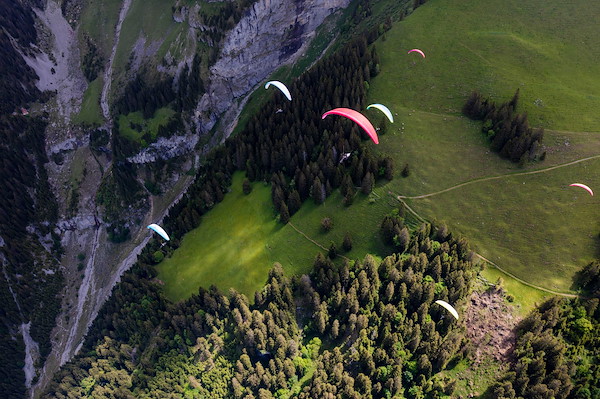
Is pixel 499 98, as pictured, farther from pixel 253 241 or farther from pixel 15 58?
pixel 15 58

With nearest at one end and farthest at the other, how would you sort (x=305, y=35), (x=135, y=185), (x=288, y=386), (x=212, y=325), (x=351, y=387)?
(x=351, y=387) < (x=288, y=386) < (x=212, y=325) < (x=135, y=185) < (x=305, y=35)

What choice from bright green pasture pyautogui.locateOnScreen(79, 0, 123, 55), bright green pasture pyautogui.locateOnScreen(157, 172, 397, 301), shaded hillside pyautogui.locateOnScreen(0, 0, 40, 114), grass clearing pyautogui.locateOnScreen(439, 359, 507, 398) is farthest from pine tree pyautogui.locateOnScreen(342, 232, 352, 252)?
shaded hillside pyautogui.locateOnScreen(0, 0, 40, 114)

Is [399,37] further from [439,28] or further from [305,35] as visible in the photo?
[305,35]

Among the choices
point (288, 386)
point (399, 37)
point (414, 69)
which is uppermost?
point (399, 37)

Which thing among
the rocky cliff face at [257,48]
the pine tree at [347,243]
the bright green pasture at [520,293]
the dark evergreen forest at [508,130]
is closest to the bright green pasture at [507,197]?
the bright green pasture at [520,293]

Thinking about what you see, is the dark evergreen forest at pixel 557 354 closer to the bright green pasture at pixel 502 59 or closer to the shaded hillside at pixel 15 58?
the bright green pasture at pixel 502 59

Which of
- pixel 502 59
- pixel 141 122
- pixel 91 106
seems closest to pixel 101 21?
pixel 91 106

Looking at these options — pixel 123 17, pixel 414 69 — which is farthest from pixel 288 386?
pixel 123 17
